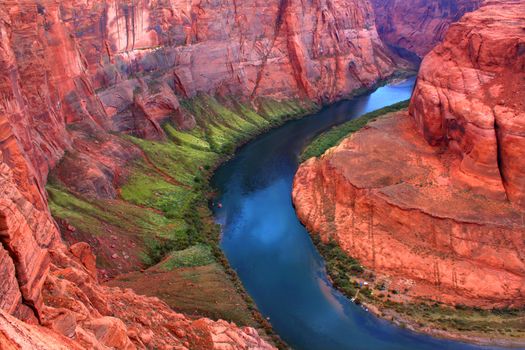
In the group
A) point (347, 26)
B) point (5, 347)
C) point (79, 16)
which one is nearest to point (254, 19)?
point (347, 26)

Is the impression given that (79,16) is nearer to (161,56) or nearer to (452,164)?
(161,56)

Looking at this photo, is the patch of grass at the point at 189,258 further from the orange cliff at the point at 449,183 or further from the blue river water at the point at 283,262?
Answer: the orange cliff at the point at 449,183

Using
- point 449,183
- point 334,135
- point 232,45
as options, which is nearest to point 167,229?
point 449,183

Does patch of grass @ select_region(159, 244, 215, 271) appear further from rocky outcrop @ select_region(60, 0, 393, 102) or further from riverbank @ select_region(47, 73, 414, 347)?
rocky outcrop @ select_region(60, 0, 393, 102)

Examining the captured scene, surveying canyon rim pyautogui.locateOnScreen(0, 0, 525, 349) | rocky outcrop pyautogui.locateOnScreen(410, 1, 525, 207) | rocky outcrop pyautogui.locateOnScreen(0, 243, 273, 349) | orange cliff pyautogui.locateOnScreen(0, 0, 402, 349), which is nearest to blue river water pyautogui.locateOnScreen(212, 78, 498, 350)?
canyon rim pyautogui.locateOnScreen(0, 0, 525, 349)

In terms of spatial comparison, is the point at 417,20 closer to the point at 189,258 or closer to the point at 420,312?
the point at 420,312

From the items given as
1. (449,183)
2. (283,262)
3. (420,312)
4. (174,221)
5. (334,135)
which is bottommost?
(283,262)
